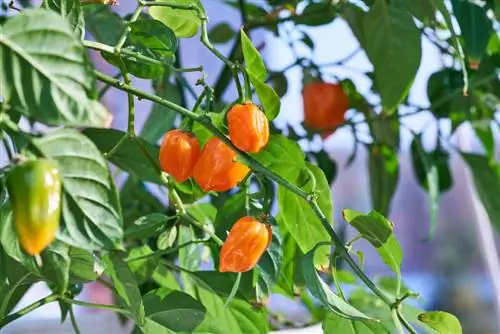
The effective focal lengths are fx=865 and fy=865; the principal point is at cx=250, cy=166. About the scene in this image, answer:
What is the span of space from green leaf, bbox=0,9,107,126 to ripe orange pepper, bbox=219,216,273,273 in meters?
0.16

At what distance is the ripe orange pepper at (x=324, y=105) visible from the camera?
758mm

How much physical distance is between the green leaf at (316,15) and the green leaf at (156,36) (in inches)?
11.8

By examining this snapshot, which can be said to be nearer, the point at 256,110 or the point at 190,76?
the point at 256,110

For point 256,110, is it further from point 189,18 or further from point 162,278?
point 162,278

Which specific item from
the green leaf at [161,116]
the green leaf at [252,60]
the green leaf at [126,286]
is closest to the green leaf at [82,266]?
the green leaf at [126,286]

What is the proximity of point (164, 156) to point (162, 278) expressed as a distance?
0.61 feet

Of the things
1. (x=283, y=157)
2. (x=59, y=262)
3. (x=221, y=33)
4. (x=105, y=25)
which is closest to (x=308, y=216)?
(x=283, y=157)

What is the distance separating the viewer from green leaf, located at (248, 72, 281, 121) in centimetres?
40

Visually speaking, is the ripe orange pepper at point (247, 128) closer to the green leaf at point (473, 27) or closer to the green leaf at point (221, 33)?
the green leaf at point (473, 27)

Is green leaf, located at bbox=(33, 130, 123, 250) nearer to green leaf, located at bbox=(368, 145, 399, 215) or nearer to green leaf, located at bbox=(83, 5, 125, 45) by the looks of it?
green leaf, located at bbox=(83, 5, 125, 45)

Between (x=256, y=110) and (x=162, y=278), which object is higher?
(x=256, y=110)

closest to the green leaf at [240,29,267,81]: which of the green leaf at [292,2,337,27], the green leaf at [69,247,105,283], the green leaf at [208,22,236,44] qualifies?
the green leaf at [69,247,105,283]

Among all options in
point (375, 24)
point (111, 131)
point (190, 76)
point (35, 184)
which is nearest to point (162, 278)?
point (111, 131)

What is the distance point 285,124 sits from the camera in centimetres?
81
